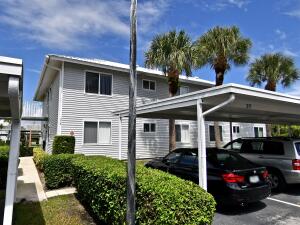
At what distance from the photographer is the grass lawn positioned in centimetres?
612

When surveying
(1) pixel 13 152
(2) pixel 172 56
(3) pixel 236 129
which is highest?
(2) pixel 172 56

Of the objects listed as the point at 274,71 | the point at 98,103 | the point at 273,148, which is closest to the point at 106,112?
the point at 98,103

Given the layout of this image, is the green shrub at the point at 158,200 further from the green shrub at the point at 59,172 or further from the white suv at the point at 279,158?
the white suv at the point at 279,158

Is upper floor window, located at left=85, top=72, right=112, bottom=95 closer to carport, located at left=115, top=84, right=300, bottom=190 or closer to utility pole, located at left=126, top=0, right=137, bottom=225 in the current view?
carport, located at left=115, top=84, right=300, bottom=190

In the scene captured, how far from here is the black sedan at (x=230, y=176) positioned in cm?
652

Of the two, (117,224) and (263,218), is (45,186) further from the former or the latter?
(263,218)

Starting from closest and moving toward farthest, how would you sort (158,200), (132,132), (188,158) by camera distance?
(132,132) → (158,200) → (188,158)

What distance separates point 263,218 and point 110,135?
36.8ft

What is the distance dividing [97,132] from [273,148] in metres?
9.92

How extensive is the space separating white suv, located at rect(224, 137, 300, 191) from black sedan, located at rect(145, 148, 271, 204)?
6.41ft

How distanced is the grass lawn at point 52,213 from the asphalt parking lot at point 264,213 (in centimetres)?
320

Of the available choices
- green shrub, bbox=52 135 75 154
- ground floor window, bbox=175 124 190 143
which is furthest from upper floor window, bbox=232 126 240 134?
green shrub, bbox=52 135 75 154

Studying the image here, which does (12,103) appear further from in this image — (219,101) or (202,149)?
(219,101)

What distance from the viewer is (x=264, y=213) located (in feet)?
22.4
